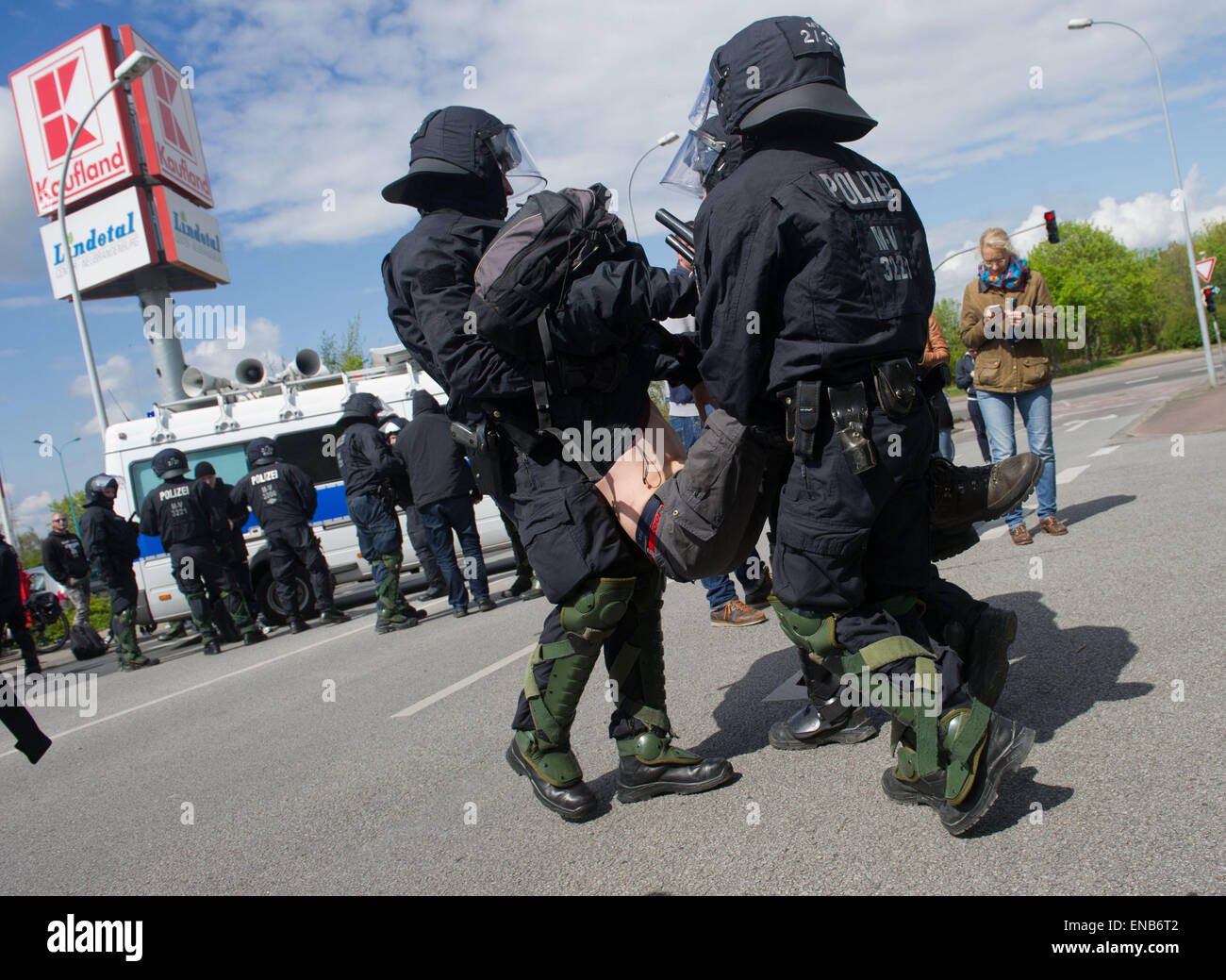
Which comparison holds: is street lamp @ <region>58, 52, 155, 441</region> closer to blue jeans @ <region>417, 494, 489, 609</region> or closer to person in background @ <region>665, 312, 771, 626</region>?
blue jeans @ <region>417, 494, 489, 609</region>

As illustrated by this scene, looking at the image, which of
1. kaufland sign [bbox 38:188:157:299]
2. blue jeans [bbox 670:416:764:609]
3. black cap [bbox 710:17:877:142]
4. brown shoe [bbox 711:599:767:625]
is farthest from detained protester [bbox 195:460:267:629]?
kaufland sign [bbox 38:188:157:299]

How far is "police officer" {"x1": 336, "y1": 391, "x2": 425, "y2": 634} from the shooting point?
8.17 metres

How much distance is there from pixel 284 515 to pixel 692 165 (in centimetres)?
717

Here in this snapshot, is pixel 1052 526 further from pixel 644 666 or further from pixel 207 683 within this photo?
pixel 207 683

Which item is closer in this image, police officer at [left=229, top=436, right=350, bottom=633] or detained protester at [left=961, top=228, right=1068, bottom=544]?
detained protester at [left=961, top=228, right=1068, bottom=544]

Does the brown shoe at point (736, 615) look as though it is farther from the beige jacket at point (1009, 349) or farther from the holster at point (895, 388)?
the holster at point (895, 388)

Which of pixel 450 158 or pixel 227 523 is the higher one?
pixel 450 158

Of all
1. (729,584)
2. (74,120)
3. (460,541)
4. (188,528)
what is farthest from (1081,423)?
(74,120)

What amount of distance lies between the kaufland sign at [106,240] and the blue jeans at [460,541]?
70.6 ft

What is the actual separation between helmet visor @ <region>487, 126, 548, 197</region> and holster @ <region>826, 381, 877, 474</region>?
1477mm

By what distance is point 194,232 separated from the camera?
27.3 m

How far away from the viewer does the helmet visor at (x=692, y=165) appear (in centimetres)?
313

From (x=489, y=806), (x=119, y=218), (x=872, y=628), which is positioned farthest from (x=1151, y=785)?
(x=119, y=218)
